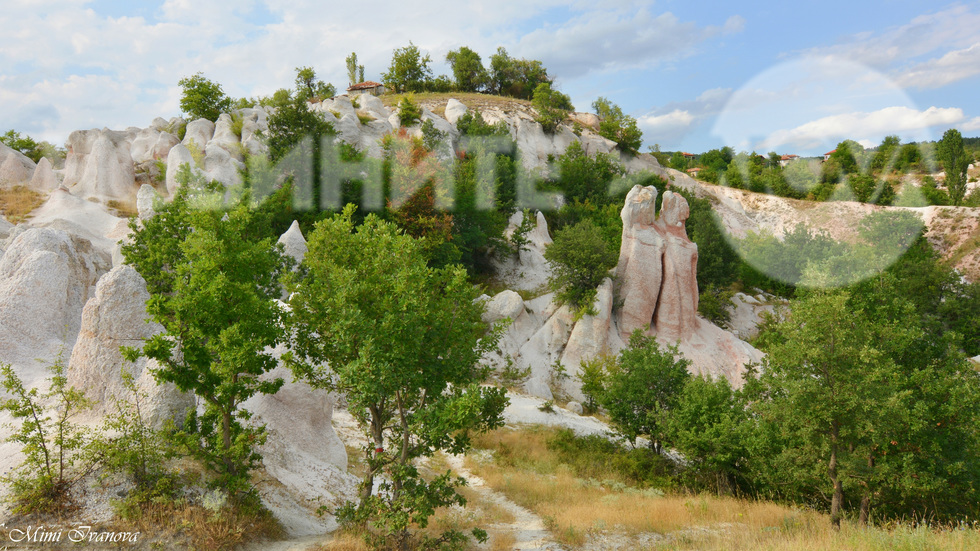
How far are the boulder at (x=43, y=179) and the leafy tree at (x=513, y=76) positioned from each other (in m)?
54.4

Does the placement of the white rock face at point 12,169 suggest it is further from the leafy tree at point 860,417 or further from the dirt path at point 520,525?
the leafy tree at point 860,417

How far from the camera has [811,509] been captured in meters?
12.5

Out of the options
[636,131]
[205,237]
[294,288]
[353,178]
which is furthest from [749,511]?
[636,131]

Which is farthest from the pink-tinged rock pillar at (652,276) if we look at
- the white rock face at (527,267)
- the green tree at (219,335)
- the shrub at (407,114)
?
the shrub at (407,114)

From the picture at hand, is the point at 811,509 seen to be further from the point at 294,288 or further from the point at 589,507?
the point at 294,288

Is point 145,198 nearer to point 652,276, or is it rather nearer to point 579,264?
point 579,264

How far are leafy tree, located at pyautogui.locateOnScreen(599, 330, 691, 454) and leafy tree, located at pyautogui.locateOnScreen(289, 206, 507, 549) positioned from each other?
Result: 1023 centimetres

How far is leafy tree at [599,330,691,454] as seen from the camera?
1838cm

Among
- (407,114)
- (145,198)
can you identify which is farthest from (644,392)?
(407,114)

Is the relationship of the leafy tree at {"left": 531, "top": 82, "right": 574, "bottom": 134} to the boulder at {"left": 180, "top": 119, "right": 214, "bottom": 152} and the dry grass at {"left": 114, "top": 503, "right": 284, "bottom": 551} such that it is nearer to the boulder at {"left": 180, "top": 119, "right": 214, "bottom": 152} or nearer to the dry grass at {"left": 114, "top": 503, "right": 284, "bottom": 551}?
the boulder at {"left": 180, "top": 119, "right": 214, "bottom": 152}

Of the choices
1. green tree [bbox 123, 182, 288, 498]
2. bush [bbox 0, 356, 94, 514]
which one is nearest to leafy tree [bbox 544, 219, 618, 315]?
green tree [bbox 123, 182, 288, 498]

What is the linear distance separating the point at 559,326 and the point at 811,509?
17395 millimetres

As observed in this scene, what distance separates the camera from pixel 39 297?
1323 cm

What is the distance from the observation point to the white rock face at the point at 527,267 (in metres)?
35.3
